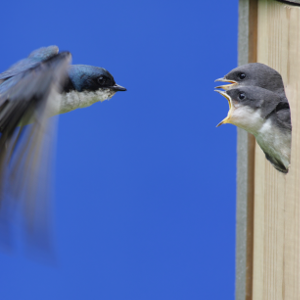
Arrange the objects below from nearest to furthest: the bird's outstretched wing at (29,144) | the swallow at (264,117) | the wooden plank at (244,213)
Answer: the bird's outstretched wing at (29,144) → the swallow at (264,117) → the wooden plank at (244,213)

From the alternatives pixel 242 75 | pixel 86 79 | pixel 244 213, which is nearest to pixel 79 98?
pixel 86 79

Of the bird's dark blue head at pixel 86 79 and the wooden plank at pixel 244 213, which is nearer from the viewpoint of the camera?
the bird's dark blue head at pixel 86 79

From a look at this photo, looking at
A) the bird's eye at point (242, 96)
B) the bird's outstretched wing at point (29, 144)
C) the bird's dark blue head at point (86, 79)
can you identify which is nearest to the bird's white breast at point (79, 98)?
the bird's dark blue head at point (86, 79)

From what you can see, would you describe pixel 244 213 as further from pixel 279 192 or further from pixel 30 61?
pixel 30 61

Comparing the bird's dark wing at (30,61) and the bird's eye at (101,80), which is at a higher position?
the bird's dark wing at (30,61)

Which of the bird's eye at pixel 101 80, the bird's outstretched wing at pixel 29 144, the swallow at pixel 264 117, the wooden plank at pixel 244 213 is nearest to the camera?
the bird's outstretched wing at pixel 29 144

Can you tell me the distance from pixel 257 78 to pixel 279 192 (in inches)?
7.4

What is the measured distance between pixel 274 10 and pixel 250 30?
0.22ft

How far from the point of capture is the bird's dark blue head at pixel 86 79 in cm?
91

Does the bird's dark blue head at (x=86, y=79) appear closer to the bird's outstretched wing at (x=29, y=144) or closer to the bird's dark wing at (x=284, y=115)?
the bird's outstretched wing at (x=29, y=144)

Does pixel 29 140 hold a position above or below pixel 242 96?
below

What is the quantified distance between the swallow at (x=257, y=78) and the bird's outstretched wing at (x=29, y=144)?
0.26 m

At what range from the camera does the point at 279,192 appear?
3.08ft

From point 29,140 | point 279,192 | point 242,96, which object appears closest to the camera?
point 29,140
